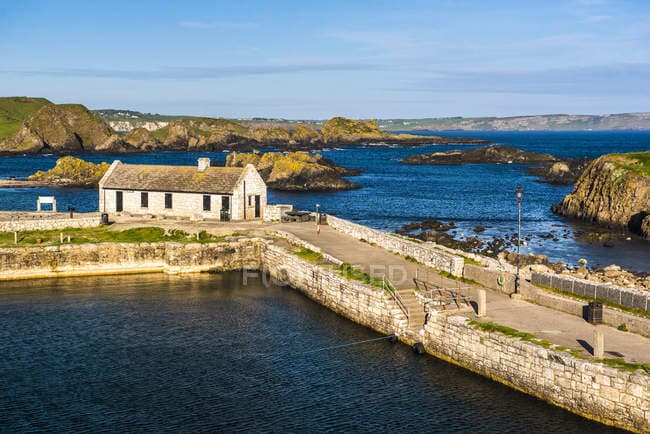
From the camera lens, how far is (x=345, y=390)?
27797mm

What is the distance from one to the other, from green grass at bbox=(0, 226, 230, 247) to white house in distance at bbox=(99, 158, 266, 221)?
191 inches

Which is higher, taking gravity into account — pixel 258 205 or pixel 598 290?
pixel 258 205

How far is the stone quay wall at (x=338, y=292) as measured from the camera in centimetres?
3362

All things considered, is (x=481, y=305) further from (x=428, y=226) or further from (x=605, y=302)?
(x=428, y=226)

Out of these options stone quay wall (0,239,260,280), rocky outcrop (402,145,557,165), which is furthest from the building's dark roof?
rocky outcrop (402,145,557,165)

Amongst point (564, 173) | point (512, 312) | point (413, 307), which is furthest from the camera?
point (564, 173)

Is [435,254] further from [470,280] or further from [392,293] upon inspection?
[392,293]

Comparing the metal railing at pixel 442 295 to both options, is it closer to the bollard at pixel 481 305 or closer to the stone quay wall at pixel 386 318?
the stone quay wall at pixel 386 318

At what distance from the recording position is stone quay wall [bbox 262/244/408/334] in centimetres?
3362

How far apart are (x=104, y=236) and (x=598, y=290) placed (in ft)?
107

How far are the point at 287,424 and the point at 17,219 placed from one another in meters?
36.6

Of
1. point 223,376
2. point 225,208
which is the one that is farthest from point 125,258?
point 223,376

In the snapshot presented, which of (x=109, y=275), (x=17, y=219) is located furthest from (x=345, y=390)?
(x=17, y=219)

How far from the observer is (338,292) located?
37906 mm
